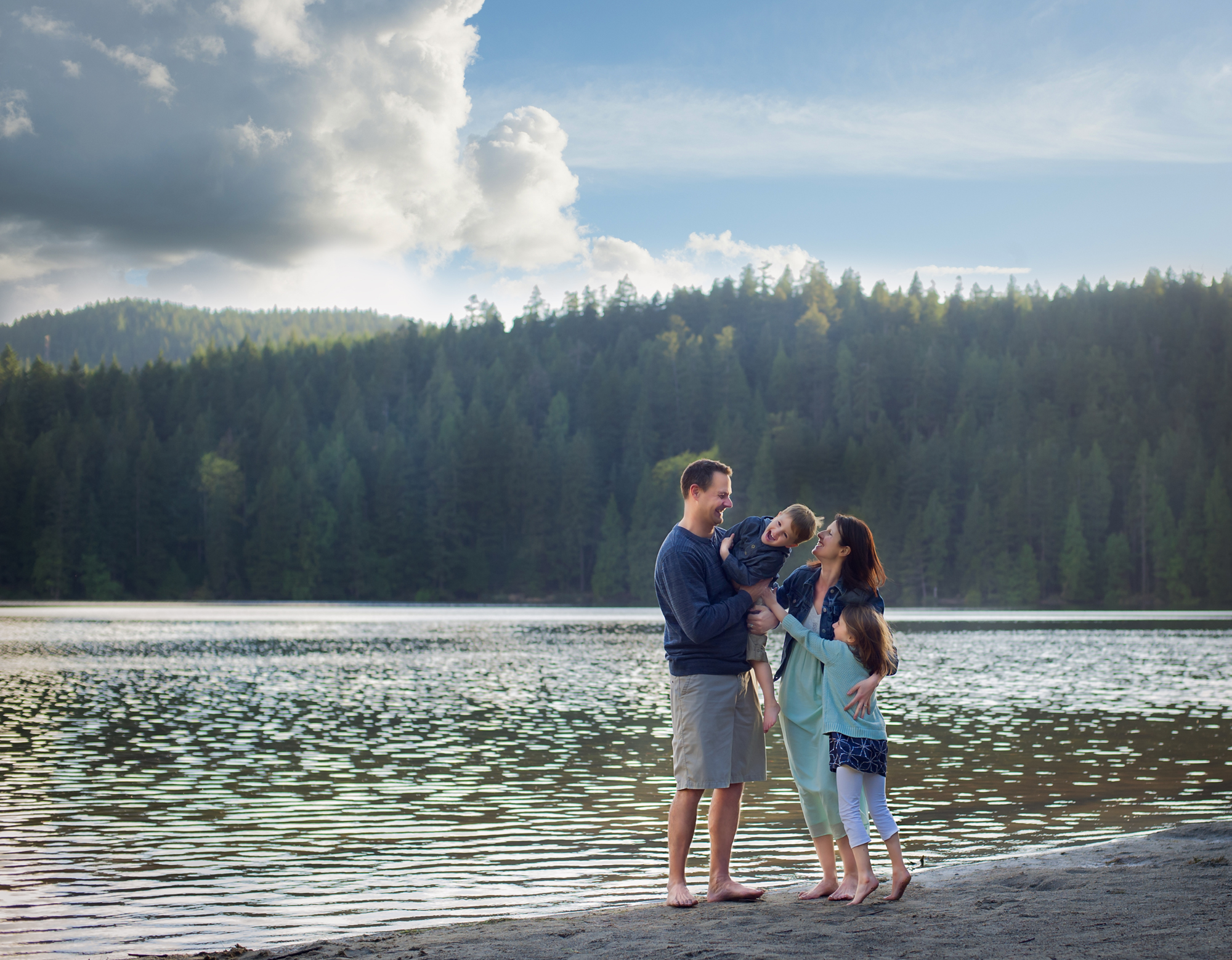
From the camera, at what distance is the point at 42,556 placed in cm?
10788

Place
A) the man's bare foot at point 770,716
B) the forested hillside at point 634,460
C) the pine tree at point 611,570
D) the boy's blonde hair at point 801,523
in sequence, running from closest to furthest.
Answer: the boy's blonde hair at point 801,523 < the man's bare foot at point 770,716 < the forested hillside at point 634,460 < the pine tree at point 611,570

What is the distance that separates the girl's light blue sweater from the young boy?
305 millimetres

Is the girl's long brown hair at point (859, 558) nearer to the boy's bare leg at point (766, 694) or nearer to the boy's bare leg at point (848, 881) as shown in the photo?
the boy's bare leg at point (766, 694)

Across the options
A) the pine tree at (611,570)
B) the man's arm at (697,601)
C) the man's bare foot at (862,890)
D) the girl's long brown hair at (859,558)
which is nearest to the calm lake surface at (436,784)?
the man's bare foot at (862,890)

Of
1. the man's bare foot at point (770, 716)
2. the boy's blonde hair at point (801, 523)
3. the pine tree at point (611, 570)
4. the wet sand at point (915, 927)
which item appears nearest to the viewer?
the wet sand at point (915, 927)

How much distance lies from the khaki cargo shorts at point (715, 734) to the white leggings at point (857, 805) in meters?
0.50

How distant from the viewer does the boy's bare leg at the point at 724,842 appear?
282 inches

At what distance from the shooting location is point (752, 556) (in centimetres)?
700

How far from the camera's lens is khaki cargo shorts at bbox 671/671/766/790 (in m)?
7.00

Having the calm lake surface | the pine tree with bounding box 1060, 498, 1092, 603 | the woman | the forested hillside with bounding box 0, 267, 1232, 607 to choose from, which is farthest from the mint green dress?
the pine tree with bounding box 1060, 498, 1092, 603

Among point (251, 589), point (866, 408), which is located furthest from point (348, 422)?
point (866, 408)

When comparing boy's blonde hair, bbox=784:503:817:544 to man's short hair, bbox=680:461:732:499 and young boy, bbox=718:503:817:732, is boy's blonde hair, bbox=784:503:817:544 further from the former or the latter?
man's short hair, bbox=680:461:732:499

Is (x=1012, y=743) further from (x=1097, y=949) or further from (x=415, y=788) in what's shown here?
(x=1097, y=949)

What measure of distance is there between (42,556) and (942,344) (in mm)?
104047
